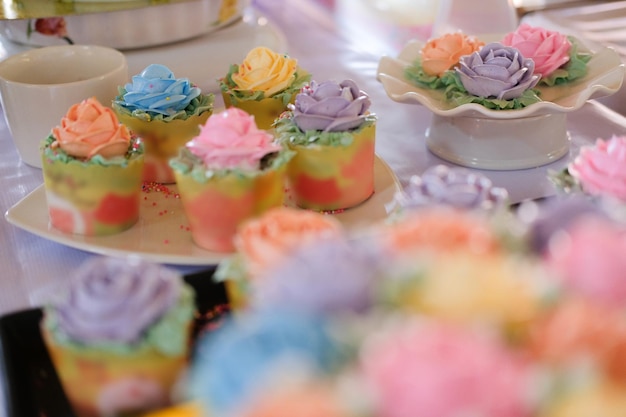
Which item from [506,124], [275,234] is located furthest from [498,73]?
[275,234]

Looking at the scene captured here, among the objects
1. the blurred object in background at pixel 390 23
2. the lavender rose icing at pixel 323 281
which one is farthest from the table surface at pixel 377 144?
the lavender rose icing at pixel 323 281

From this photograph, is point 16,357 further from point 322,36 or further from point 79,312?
point 322,36

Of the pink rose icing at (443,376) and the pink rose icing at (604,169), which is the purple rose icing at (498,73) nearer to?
the pink rose icing at (604,169)

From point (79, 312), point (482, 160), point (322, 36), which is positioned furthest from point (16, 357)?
point (322, 36)

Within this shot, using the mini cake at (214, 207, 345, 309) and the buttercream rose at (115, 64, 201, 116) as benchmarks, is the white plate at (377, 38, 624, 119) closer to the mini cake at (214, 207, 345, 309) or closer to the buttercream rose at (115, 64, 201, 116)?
the buttercream rose at (115, 64, 201, 116)

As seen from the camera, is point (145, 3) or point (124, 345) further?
point (145, 3)

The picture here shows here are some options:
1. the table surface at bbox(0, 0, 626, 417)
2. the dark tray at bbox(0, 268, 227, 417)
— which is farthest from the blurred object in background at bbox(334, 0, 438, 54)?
the dark tray at bbox(0, 268, 227, 417)
